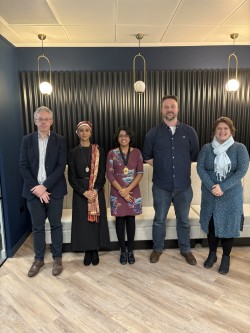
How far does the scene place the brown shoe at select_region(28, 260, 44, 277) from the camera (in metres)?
2.47

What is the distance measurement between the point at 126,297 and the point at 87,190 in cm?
103

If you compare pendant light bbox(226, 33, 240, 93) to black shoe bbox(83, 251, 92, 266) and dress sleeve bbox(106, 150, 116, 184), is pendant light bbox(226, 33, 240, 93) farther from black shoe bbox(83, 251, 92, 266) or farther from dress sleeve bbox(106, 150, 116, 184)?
black shoe bbox(83, 251, 92, 266)

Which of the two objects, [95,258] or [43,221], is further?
[95,258]

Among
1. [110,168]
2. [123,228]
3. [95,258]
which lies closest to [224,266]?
[123,228]

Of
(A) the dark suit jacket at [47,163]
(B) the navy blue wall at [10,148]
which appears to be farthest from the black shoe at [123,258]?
(B) the navy blue wall at [10,148]

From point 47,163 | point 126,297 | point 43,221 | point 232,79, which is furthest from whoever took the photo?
point 232,79

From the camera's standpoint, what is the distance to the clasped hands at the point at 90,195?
2510 millimetres

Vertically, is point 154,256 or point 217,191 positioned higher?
point 217,191

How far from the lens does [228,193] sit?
7.69 feet

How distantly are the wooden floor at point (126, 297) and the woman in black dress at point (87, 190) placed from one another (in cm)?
32

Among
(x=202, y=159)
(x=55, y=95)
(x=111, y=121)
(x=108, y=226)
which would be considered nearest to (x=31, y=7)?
(x=55, y=95)

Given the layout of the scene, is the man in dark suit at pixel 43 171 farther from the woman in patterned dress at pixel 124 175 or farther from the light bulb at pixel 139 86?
the light bulb at pixel 139 86

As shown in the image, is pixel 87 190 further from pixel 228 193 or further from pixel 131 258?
pixel 228 193

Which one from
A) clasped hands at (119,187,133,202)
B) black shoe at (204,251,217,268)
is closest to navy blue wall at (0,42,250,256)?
clasped hands at (119,187,133,202)
